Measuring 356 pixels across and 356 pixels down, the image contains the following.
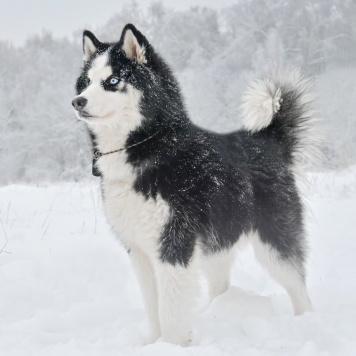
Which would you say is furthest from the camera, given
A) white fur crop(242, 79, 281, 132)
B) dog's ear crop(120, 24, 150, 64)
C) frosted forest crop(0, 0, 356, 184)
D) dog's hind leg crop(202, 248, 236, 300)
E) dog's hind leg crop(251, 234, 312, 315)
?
frosted forest crop(0, 0, 356, 184)

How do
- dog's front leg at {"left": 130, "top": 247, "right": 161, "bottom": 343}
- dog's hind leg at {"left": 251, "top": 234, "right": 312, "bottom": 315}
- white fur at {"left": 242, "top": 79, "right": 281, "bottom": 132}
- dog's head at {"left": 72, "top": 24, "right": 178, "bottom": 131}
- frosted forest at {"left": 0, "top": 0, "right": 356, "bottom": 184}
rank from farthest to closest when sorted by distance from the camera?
frosted forest at {"left": 0, "top": 0, "right": 356, "bottom": 184}
white fur at {"left": 242, "top": 79, "right": 281, "bottom": 132}
dog's hind leg at {"left": 251, "top": 234, "right": 312, "bottom": 315}
dog's front leg at {"left": 130, "top": 247, "right": 161, "bottom": 343}
dog's head at {"left": 72, "top": 24, "right": 178, "bottom": 131}

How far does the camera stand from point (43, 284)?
3807mm

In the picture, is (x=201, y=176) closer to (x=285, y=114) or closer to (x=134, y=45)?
(x=134, y=45)

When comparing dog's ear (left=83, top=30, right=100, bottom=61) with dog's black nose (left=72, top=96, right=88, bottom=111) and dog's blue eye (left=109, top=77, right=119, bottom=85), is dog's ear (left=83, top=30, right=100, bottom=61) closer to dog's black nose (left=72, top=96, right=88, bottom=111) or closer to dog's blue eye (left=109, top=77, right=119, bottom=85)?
dog's blue eye (left=109, top=77, right=119, bottom=85)

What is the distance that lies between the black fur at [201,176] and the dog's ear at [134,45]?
13 millimetres

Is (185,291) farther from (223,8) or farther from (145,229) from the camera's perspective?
(223,8)

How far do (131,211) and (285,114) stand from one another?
1.61 meters

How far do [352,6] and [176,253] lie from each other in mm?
31412

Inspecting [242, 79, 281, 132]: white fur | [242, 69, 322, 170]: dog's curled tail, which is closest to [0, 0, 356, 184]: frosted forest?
[242, 69, 322, 170]: dog's curled tail

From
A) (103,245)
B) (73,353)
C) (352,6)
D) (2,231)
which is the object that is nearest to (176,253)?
(73,353)

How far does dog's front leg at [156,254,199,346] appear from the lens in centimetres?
275

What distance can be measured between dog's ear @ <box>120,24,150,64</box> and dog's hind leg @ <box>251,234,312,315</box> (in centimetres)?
153

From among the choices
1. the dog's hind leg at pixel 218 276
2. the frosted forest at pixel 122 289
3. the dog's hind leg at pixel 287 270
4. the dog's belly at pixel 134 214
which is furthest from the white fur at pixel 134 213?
the dog's hind leg at pixel 218 276

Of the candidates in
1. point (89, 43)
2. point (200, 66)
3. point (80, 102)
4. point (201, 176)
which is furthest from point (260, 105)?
point (200, 66)
